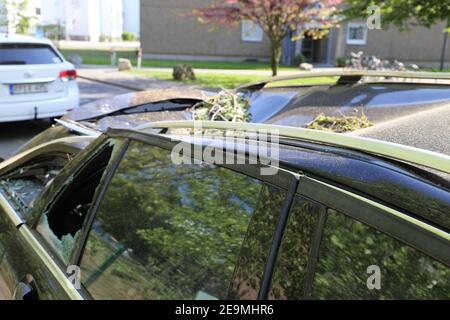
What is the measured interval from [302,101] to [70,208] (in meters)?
1.70

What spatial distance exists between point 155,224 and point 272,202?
23.9 inches

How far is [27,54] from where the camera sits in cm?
910

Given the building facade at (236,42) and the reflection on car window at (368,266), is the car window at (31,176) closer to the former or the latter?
the reflection on car window at (368,266)

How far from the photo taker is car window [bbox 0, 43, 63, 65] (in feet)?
28.8

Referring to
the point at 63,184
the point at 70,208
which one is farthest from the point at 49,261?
the point at 70,208

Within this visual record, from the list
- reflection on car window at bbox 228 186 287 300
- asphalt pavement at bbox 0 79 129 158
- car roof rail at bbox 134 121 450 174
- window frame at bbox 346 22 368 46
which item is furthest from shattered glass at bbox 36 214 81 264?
window frame at bbox 346 22 368 46

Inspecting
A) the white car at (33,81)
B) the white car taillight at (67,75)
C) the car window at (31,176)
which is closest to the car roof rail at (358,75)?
the car window at (31,176)

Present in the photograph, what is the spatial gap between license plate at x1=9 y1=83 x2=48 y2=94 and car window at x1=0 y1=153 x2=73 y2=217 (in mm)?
5970

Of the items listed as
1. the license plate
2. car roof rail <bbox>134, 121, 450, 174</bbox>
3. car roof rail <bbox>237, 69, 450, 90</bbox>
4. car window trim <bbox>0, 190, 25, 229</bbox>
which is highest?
car roof rail <bbox>237, 69, 450, 90</bbox>

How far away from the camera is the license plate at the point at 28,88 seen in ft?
28.6

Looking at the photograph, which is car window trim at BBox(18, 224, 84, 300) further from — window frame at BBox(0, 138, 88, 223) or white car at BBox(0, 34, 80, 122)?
white car at BBox(0, 34, 80, 122)

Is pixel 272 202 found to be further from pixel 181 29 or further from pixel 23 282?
pixel 181 29

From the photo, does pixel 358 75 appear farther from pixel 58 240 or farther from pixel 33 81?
pixel 33 81

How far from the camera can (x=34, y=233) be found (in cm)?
248
